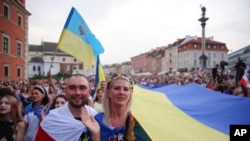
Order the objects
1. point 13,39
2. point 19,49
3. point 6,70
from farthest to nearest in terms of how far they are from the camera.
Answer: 1. point 19,49
2. point 13,39
3. point 6,70

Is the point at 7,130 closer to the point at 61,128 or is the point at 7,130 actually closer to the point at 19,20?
the point at 61,128

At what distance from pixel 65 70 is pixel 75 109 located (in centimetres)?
9929

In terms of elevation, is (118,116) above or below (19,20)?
below

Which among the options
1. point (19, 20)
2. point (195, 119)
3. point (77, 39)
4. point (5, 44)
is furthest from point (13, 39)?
point (195, 119)

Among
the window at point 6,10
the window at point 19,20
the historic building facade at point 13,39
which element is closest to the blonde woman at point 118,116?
the historic building facade at point 13,39

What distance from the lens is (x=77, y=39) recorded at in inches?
260

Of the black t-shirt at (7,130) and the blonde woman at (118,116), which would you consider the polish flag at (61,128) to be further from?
the black t-shirt at (7,130)

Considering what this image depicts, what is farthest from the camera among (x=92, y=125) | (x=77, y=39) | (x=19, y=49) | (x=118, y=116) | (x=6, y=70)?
(x=19, y=49)

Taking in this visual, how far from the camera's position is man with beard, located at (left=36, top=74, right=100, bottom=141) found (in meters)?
2.79

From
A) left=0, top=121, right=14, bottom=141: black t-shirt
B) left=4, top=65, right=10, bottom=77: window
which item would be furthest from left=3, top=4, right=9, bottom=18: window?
left=0, top=121, right=14, bottom=141: black t-shirt

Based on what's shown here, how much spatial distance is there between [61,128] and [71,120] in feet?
0.47

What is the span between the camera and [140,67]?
441ft

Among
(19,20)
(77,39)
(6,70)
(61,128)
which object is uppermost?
(19,20)

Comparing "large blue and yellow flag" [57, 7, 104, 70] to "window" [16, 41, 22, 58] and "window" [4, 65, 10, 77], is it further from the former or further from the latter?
"window" [16, 41, 22, 58]
